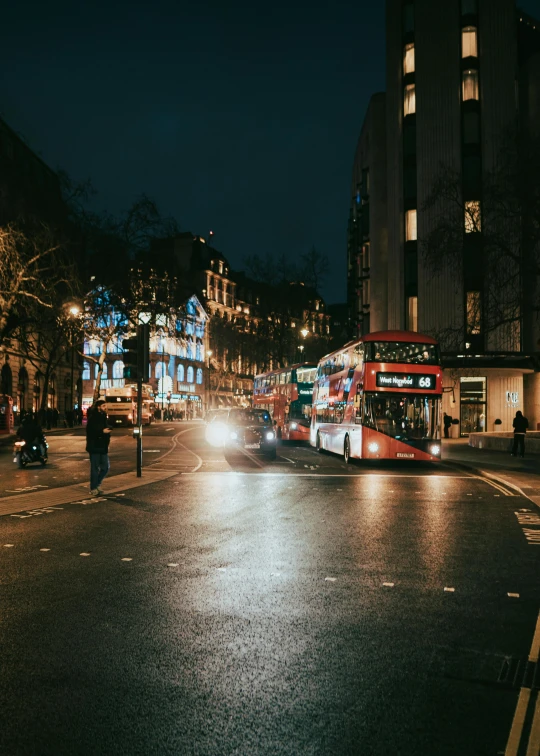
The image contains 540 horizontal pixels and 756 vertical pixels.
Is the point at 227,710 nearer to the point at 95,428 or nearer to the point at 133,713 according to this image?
the point at 133,713

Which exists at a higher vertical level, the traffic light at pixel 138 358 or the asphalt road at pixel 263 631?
the traffic light at pixel 138 358

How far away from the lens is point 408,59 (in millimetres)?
50875

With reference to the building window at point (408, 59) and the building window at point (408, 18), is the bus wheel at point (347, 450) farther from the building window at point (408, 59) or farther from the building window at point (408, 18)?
the building window at point (408, 18)

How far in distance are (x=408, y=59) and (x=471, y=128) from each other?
760 centimetres

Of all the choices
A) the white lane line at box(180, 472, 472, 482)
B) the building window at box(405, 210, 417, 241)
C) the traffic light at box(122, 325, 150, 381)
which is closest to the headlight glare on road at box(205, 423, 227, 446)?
the white lane line at box(180, 472, 472, 482)

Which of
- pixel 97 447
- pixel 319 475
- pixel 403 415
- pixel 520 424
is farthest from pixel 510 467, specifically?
pixel 97 447

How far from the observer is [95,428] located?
1424 centimetres

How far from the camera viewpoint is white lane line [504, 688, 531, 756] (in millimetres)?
3559

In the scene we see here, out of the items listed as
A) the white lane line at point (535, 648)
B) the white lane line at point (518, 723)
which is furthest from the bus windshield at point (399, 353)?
the white lane line at point (518, 723)

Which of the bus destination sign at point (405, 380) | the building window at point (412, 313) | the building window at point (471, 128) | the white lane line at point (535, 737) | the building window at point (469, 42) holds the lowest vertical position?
the white lane line at point (535, 737)

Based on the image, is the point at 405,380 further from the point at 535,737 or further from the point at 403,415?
the point at 535,737

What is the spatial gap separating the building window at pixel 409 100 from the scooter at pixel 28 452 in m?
38.0

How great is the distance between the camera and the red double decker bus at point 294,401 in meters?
39.1

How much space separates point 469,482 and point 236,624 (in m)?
13.7
